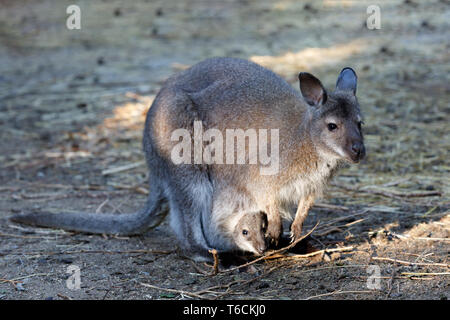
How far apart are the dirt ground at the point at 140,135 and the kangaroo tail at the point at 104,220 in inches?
3.0

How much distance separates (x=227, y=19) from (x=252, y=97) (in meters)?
7.29

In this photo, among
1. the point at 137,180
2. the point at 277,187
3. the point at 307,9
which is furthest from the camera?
the point at 307,9

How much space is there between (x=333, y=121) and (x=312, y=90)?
23 cm

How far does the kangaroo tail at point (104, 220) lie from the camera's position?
421 centimetres

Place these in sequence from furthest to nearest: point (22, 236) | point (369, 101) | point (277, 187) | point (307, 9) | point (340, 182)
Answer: point (307, 9) < point (369, 101) < point (340, 182) < point (22, 236) < point (277, 187)

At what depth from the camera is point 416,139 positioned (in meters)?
5.70

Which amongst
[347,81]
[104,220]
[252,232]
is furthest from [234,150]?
[104,220]

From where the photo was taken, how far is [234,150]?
3.85 m

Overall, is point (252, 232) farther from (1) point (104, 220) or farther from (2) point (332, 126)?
(1) point (104, 220)

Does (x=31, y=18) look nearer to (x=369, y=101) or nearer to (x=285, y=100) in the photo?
(x=369, y=101)

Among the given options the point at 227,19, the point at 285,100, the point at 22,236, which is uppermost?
the point at 227,19

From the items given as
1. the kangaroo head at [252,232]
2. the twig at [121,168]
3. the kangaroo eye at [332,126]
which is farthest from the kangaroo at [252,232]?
the twig at [121,168]

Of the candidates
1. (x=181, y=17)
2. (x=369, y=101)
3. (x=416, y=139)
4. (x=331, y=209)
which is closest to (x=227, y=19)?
(x=181, y=17)

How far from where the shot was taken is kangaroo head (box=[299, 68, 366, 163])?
3.36 meters
